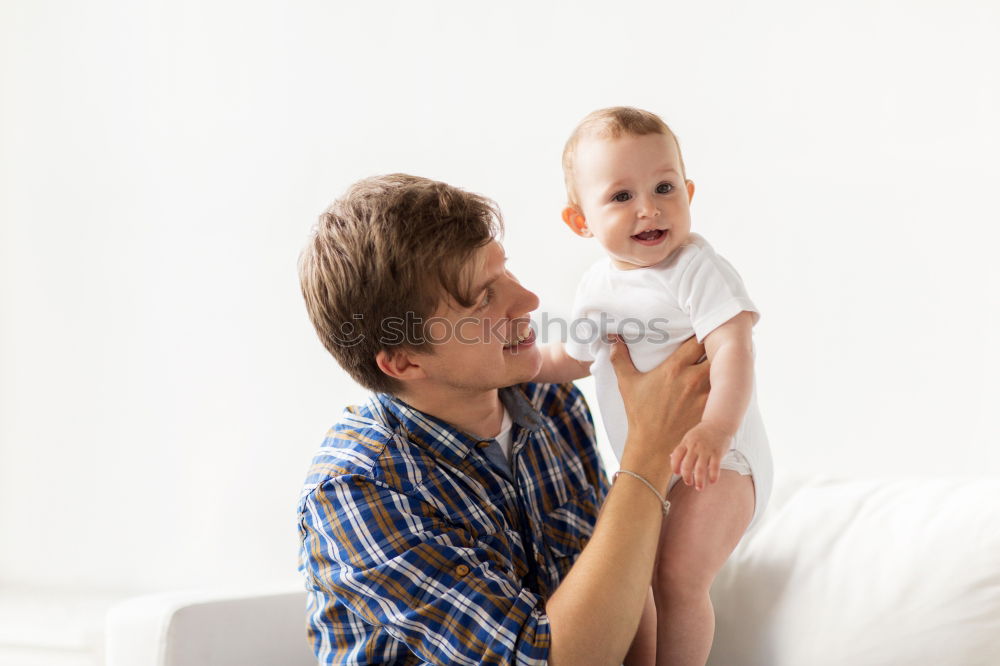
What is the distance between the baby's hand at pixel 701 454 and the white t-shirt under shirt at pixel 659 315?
6.6 inches

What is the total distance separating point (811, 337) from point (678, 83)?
0.66 meters

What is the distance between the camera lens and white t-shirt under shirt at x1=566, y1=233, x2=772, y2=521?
1.37m

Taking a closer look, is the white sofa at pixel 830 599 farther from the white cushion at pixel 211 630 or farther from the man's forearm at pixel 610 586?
the man's forearm at pixel 610 586

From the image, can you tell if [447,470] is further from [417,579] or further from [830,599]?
[830,599]

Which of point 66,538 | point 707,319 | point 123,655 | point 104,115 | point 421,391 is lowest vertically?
point 66,538

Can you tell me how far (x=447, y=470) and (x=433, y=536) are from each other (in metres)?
0.14

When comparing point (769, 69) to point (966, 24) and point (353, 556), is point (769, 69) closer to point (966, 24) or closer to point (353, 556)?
point (966, 24)

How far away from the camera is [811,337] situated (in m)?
2.09

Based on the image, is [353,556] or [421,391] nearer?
[353,556]

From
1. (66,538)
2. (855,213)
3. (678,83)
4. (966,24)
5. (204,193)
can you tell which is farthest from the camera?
(66,538)

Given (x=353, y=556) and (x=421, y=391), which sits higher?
(x=421, y=391)

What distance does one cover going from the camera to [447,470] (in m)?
1.50

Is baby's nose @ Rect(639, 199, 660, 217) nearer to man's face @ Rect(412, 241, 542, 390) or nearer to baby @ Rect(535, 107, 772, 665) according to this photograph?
baby @ Rect(535, 107, 772, 665)

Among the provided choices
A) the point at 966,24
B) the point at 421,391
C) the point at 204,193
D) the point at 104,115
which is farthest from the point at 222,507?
the point at 966,24
